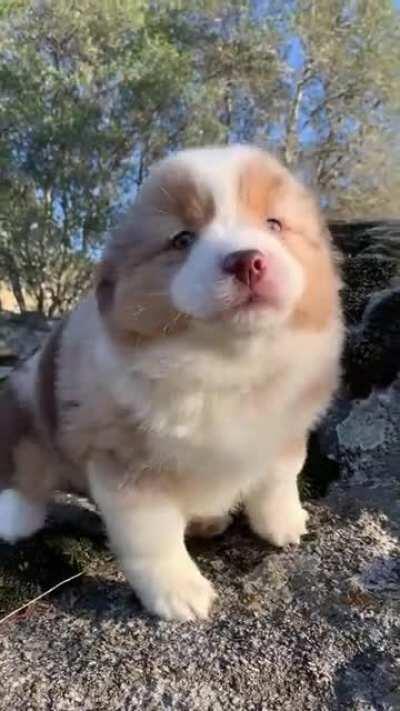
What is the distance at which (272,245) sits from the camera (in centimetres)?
192

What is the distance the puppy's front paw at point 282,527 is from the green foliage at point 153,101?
43.2ft

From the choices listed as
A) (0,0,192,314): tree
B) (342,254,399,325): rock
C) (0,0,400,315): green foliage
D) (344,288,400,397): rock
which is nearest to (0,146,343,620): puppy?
(344,288,400,397): rock

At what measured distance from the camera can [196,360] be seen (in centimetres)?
197

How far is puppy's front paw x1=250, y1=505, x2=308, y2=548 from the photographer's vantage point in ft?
7.12

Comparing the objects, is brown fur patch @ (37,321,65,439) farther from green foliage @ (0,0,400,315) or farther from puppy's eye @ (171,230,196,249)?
green foliage @ (0,0,400,315)

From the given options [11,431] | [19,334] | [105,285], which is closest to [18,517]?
[11,431]

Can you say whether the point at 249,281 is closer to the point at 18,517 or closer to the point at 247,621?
the point at 247,621

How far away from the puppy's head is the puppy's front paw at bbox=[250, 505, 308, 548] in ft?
1.87

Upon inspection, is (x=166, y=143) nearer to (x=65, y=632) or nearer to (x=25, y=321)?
(x=25, y=321)

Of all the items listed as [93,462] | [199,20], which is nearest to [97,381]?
[93,462]

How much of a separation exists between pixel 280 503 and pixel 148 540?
459 mm

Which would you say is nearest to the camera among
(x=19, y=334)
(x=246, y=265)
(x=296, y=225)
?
(x=246, y=265)

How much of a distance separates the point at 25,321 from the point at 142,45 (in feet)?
29.3

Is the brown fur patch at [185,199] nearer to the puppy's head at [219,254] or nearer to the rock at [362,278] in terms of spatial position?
the puppy's head at [219,254]
